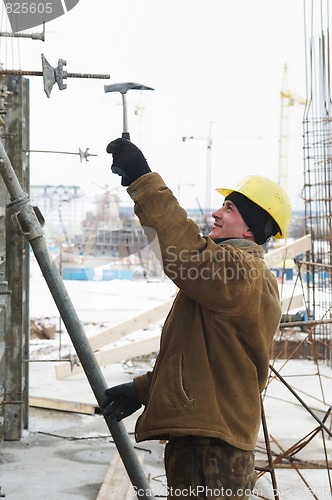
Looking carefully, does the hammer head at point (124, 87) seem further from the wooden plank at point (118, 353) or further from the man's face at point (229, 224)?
the wooden plank at point (118, 353)

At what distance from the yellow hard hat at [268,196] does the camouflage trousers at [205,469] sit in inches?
34.2

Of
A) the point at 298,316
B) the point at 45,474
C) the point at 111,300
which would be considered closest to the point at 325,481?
the point at 45,474

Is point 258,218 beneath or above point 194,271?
above

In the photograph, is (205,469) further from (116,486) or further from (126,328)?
(126,328)

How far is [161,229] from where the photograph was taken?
7.64 feet

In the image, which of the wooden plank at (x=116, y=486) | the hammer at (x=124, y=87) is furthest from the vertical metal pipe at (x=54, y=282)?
the wooden plank at (x=116, y=486)

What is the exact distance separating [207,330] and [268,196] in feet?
1.93

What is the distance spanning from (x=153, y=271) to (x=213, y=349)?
96.2 feet

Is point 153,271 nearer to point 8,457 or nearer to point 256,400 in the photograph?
point 8,457

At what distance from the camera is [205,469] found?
261 cm

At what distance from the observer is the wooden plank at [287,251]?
11.5 meters

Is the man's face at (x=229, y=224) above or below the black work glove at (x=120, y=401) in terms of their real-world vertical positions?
above

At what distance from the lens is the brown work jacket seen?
234 cm

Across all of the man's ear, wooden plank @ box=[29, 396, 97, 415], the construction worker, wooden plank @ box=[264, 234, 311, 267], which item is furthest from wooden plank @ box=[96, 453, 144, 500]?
wooden plank @ box=[264, 234, 311, 267]
